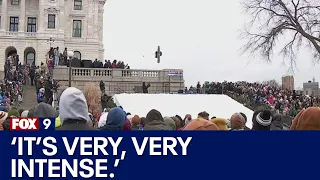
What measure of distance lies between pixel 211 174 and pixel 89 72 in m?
33.6

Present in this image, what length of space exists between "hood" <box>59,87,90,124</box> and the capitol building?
213 feet

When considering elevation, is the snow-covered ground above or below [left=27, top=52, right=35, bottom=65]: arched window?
below

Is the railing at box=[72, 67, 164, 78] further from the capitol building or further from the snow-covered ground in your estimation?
the capitol building

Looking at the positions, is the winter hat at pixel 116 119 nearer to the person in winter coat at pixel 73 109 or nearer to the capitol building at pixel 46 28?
the person in winter coat at pixel 73 109

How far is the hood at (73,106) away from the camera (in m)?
5.33

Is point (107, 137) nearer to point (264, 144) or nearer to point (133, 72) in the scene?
point (264, 144)

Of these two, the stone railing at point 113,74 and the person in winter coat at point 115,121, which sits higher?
the stone railing at point 113,74

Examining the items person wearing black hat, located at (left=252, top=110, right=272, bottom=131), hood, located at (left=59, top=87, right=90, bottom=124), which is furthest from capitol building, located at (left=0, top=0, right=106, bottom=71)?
hood, located at (left=59, top=87, right=90, bottom=124)

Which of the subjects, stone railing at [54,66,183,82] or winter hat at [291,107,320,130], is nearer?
winter hat at [291,107,320,130]

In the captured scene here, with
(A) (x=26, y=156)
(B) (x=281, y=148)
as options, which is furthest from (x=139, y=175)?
(B) (x=281, y=148)

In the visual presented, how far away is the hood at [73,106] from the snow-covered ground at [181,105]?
13.8 metres

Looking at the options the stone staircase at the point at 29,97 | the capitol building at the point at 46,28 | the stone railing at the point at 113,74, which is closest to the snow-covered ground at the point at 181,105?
the stone staircase at the point at 29,97

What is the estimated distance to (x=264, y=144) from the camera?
465 centimetres

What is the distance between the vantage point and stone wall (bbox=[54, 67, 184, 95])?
37125 mm
